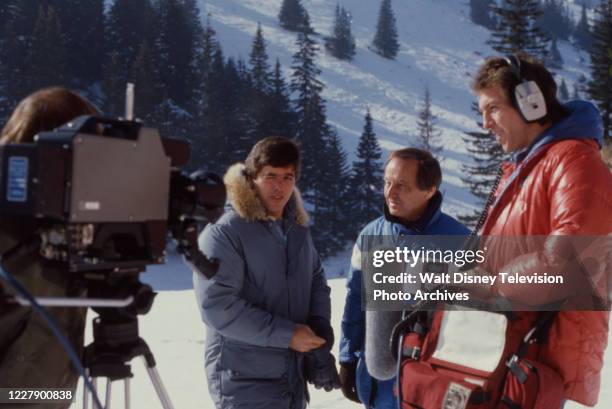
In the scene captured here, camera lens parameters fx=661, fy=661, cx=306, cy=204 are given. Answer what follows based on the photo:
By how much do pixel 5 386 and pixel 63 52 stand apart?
1999 inches

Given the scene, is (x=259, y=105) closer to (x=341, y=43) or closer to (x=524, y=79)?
(x=341, y=43)

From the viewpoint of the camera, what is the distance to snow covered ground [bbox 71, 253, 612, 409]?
5.45 meters

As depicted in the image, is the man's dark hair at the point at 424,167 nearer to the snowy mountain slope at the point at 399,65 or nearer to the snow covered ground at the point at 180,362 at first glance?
the snow covered ground at the point at 180,362

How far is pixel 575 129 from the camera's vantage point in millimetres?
2393

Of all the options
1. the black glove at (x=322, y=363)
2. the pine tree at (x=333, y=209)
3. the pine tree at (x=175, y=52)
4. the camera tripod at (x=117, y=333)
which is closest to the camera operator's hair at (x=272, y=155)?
the black glove at (x=322, y=363)

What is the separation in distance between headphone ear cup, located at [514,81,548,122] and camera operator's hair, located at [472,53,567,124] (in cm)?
4

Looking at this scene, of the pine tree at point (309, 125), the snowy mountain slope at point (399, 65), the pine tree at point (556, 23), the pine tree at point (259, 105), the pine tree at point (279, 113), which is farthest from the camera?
the pine tree at point (556, 23)

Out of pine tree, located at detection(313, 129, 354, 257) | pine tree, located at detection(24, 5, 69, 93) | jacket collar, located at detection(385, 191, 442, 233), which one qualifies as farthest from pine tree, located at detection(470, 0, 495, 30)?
jacket collar, located at detection(385, 191, 442, 233)

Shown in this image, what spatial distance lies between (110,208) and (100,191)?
0.19 ft

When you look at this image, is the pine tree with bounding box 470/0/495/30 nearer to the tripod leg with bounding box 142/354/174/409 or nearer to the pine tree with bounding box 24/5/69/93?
the pine tree with bounding box 24/5/69/93

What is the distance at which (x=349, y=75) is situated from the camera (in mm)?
77375

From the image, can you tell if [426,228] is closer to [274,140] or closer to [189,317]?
[274,140]

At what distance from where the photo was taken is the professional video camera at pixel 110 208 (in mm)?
1639

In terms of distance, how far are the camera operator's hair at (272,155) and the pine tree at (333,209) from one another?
125 ft
